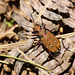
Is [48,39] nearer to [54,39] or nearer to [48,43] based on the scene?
[48,43]

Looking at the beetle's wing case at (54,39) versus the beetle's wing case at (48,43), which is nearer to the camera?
the beetle's wing case at (54,39)

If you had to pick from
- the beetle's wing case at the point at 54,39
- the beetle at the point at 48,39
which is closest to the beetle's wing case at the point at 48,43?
the beetle at the point at 48,39

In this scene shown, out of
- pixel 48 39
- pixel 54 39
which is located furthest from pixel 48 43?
pixel 54 39

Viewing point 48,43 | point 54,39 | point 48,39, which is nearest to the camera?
point 54,39

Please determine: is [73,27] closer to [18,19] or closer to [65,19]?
[65,19]

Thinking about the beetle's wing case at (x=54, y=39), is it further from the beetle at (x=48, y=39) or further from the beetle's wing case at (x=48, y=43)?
the beetle's wing case at (x=48, y=43)

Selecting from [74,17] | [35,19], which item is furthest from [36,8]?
[74,17]

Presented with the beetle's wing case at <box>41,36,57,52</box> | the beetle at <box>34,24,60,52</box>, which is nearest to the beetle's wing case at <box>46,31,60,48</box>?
the beetle at <box>34,24,60,52</box>

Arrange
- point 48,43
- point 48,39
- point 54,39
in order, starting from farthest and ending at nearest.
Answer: point 48,39
point 48,43
point 54,39
